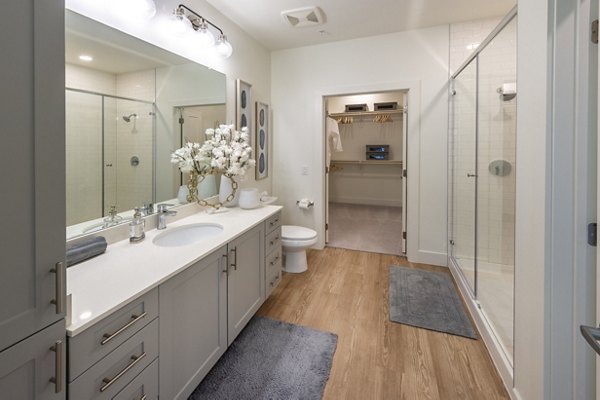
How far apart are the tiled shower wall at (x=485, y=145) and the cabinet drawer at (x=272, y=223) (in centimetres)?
164

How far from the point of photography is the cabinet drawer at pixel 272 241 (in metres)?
2.17

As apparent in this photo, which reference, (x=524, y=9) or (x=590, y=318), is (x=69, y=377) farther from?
(x=524, y=9)

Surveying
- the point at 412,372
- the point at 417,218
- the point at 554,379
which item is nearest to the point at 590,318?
the point at 554,379

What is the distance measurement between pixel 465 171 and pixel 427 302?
1.30 meters

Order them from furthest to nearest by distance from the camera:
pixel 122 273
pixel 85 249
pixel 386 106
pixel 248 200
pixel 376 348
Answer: pixel 386 106, pixel 248 200, pixel 376 348, pixel 85 249, pixel 122 273

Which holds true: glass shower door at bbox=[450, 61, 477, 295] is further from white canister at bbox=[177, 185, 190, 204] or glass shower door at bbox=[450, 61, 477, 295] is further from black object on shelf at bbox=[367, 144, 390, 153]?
black object on shelf at bbox=[367, 144, 390, 153]

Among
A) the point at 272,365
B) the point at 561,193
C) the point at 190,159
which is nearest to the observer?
the point at 561,193

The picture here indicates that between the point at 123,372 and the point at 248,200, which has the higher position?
the point at 248,200

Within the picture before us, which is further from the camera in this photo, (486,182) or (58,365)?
(486,182)

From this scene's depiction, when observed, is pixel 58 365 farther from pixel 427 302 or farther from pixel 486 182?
pixel 486 182

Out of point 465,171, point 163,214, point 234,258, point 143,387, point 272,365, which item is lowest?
point 272,365

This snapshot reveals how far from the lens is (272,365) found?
1632mm

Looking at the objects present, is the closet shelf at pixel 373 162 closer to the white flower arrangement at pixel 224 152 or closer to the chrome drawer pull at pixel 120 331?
the white flower arrangement at pixel 224 152

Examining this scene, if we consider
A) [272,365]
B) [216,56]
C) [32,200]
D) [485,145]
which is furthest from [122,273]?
[485,145]
